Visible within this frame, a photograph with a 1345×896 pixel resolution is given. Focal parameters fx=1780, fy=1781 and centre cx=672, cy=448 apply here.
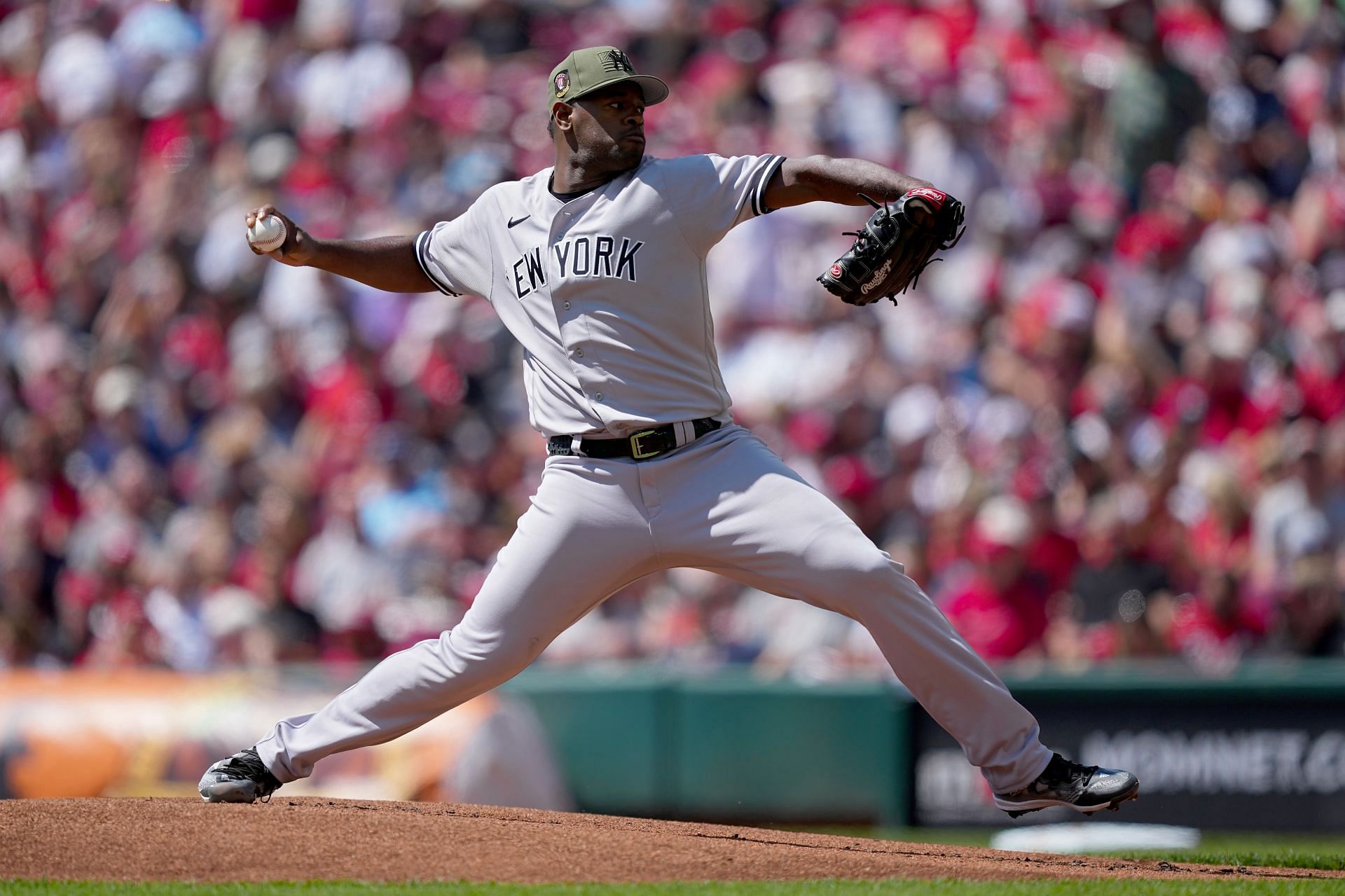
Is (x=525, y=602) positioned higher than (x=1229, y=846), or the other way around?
(x=525, y=602)

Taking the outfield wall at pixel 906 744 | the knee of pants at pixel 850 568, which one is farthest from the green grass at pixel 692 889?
the outfield wall at pixel 906 744


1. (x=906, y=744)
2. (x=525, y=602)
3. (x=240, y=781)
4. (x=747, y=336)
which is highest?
(x=747, y=336)

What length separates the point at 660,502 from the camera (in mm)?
4770

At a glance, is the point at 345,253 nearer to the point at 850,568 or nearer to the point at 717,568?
the point at 717,568

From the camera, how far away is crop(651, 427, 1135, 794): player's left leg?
15.4 feet

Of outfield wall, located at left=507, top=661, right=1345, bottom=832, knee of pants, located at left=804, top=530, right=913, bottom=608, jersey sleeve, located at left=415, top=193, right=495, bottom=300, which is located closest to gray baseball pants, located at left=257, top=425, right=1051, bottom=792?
knee of pants, located at left=804, top=530, right=913, bottom=608

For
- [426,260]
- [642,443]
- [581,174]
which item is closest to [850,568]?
[642,443]

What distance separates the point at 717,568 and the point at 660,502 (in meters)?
0.26

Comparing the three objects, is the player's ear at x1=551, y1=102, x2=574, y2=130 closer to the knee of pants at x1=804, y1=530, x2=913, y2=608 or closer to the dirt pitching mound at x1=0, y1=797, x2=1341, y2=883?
the knee of pants at x1=804, y1=530, x2=913, y2=608

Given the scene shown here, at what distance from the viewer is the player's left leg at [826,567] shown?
184 inches

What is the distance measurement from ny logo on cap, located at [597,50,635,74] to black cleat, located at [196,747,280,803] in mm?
2198

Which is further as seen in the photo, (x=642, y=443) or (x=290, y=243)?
(x=290, y=243)

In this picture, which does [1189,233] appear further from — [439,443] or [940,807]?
[439,443]

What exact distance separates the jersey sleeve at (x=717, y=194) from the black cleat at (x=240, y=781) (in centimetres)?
197
